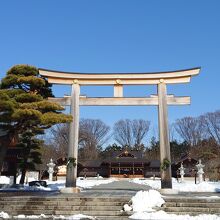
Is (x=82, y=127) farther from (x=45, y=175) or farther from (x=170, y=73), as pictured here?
(x=170, y=73)

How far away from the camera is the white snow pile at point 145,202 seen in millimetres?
9955

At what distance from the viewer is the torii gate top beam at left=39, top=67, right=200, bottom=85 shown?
57.0 ft

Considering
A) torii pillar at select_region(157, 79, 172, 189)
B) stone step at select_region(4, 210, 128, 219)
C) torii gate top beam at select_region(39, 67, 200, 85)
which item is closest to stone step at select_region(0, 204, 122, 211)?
stone step at select_region(4, 210, 128, 219)

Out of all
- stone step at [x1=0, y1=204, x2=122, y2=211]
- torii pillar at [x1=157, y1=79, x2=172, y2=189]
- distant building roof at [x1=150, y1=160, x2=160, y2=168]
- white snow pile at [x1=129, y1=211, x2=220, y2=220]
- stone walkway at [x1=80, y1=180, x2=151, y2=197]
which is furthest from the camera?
distant building roof at [x1=150, y1=160, x2=160, y2=168]

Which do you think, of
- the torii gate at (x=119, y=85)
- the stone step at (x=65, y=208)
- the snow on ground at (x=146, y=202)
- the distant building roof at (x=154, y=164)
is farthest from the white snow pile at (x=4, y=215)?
the distant building roof at (x=154, y=164)

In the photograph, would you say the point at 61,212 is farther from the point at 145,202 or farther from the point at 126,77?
the point at 126,77

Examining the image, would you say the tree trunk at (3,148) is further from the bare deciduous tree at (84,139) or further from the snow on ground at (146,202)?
the bare deciduous tree at (84,139)

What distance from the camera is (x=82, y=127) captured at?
59125 millimetres

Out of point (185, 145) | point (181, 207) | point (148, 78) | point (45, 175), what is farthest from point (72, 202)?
point (185, 145)

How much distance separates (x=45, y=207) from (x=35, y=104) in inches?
173

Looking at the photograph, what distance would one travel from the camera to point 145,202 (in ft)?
33.3

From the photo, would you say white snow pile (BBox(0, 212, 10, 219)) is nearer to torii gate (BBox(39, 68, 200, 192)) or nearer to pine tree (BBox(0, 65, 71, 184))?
pine tree (BBox(0, 65, 71, 184))

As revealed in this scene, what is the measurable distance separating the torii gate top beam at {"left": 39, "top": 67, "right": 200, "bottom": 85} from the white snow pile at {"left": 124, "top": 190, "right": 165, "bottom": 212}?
8.40 meters

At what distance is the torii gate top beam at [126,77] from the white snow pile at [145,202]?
27.6 feet
